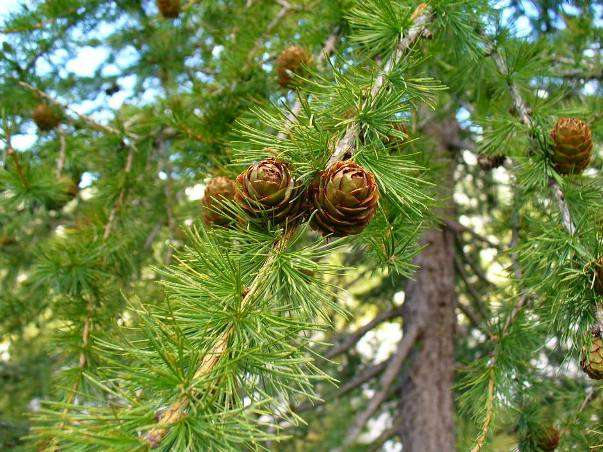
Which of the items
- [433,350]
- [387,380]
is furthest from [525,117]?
[433,350]

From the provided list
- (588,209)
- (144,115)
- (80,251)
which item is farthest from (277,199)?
(144,115)

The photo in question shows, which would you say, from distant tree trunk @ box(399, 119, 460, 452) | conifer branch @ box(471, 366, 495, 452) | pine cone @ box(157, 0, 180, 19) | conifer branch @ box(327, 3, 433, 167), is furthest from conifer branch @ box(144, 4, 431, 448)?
distant tree trunk @ box(399, 119, 460, 452)

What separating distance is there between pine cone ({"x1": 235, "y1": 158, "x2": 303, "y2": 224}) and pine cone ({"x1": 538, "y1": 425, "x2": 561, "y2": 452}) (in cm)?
115

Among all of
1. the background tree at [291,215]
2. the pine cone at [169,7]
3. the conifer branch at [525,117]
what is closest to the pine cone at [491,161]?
the background tree at [291,215]

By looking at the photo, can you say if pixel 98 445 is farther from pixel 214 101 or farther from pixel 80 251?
pixel 214 101

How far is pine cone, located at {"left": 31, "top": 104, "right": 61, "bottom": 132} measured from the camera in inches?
101

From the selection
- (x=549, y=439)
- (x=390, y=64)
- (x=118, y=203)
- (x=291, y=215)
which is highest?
(x=390, y=64)

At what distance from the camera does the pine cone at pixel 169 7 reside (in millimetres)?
2395

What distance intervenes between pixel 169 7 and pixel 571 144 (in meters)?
1.82

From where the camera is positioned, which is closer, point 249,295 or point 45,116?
point 249,295

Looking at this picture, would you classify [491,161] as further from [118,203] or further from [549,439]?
[118,203]

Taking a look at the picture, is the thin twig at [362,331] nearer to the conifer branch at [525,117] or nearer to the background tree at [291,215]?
the background tree at [291,215]

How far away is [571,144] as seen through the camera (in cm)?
138

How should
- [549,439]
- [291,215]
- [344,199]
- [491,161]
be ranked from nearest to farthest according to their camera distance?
[344,199] → [291,215] → [549,439] → [491,161]
